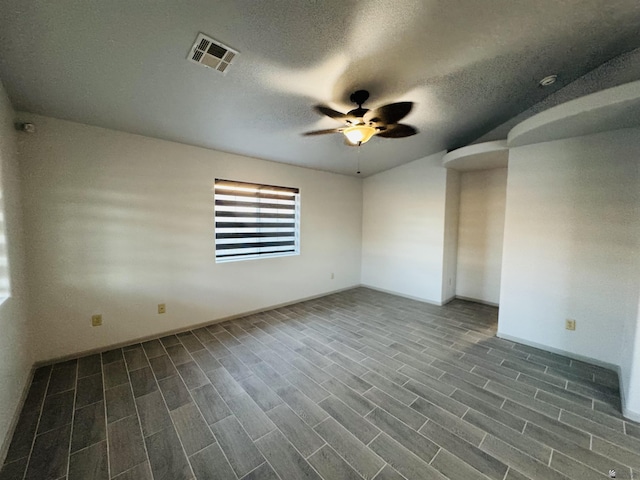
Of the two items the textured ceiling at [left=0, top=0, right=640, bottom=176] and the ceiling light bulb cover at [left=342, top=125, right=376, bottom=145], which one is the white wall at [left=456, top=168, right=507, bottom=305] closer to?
the textured ceiling at [left=0, top=0, right=640, bottom=176]

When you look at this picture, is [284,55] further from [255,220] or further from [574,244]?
[574,244]

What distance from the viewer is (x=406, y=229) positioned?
4785 mm

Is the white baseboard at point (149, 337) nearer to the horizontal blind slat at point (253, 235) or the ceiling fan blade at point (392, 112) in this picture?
the horizontal blind slat at point (253, 235)

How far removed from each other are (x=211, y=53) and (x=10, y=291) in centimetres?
233

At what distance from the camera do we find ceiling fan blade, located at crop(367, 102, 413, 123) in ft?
6.38

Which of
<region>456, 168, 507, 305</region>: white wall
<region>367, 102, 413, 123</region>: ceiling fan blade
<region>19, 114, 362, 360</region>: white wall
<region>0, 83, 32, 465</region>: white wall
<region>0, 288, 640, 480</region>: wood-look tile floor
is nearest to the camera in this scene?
<region>0, 288, 640, 480</region>: wood-look tile floor

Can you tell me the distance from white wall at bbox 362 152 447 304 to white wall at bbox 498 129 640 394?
1.27m

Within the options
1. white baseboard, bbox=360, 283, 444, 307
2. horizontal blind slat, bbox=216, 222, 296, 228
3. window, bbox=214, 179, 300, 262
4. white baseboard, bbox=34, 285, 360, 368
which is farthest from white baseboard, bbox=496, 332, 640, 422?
horizontal blind slat, bbox=216, 222, 296, 228

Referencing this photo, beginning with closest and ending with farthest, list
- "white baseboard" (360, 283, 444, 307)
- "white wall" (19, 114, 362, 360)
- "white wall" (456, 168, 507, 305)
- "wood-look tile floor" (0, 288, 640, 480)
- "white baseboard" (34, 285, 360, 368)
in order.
→ "wood-look tile floor" (0, 288, 640, 480)
"white wall" (19, 114, 362, 360)
"white baseboard" (34, 285, 360, 368)
"white wall" (456, 168, 507, 305)
"white baseboard" (360, 283, 444, 307)

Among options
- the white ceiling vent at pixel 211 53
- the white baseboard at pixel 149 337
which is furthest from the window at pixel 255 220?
the white ceiling vent at pixel 211 53

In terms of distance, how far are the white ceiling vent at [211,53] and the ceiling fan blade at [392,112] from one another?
118cm

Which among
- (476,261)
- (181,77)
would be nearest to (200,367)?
(181,77)

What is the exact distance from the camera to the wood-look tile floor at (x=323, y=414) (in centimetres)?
146

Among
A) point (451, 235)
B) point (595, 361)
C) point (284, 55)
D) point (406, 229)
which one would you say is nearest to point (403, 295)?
point (406, 229)
